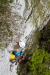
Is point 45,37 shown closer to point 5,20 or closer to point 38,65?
point 38,65

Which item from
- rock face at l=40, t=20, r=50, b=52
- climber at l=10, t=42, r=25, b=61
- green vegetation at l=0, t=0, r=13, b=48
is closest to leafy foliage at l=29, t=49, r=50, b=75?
rock face at l=40, t=20, r=50, b=52

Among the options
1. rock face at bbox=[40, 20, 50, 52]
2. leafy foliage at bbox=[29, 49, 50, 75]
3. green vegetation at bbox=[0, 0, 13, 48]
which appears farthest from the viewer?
rock face at bbox=[40, 20, 50, 52]

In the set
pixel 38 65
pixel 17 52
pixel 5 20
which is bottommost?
pixel 38 65

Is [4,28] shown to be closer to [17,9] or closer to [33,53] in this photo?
[17,9]

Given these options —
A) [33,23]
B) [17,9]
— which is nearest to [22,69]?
[33,23]

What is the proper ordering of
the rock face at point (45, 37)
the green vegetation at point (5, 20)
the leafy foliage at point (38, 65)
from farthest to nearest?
the rock face at point (45, 37) → the leafy foliage at point (38, 65) → the green vegetation at point (5, 20)

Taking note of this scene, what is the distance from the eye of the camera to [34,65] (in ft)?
19.1

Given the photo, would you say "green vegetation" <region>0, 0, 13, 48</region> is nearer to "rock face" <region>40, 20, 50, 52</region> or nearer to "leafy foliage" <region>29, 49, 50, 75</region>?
"leafy foliage" <region>29, 49, 50, 75</region>

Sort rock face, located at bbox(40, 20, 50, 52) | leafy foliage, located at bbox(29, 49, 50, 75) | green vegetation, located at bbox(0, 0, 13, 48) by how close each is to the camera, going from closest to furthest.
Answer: green vegetation, located at bbox(0, 0, 13, 48) < leafy foliage, located at bbox(29, 49, 50, 75) < rock face, located at bbox(40, 20, 50, 52)

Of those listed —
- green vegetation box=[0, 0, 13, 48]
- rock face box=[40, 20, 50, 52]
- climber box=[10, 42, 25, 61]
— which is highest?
green vegetation box=[0, 0, 13, 48]

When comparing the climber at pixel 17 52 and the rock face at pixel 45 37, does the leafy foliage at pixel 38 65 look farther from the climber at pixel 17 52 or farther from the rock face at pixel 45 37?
the climber at pixel 17 52

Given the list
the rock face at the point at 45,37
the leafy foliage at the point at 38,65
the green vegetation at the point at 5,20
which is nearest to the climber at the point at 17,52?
the green vegetation at the point at 5,20

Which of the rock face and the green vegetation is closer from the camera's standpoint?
the green vegetation

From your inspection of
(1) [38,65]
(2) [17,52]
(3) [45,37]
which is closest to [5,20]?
(2) [17,52]
